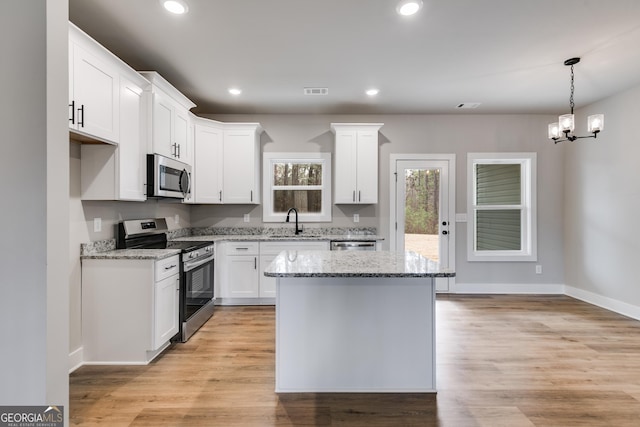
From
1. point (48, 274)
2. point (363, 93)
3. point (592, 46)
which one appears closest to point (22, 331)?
point (48, 274)

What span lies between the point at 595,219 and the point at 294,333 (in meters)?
4.45

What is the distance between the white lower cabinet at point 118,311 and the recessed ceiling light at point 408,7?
8.89 feet

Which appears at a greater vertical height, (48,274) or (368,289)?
(48,274)

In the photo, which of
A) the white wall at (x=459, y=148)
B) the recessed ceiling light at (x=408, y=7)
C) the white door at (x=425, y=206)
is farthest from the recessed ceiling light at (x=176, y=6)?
the white door at (x=425, y=206)

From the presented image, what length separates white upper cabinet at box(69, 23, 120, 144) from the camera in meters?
2.00

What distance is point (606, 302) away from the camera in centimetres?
384

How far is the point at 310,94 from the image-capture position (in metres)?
3.73

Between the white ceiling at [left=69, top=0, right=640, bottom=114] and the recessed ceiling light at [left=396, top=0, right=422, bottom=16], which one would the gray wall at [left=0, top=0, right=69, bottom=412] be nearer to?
the white ceiling at [left=69, top=0, right=640, bottom=114]

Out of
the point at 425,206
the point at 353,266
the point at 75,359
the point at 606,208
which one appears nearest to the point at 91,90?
the point at 75,359

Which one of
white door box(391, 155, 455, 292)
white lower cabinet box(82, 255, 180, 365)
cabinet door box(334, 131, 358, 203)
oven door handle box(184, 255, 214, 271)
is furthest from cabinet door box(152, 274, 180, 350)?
white door box(391, 155, 455, 292)

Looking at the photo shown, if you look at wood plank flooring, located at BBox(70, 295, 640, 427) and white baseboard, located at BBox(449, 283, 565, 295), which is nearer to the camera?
wood plank flooring, located at BBox(70, 295, 640, 427)

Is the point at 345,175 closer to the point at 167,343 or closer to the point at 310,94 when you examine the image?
the point at 310,94

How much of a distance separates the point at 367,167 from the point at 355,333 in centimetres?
271

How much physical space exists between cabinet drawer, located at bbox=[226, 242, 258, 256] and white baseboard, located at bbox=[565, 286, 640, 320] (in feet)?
15.0
